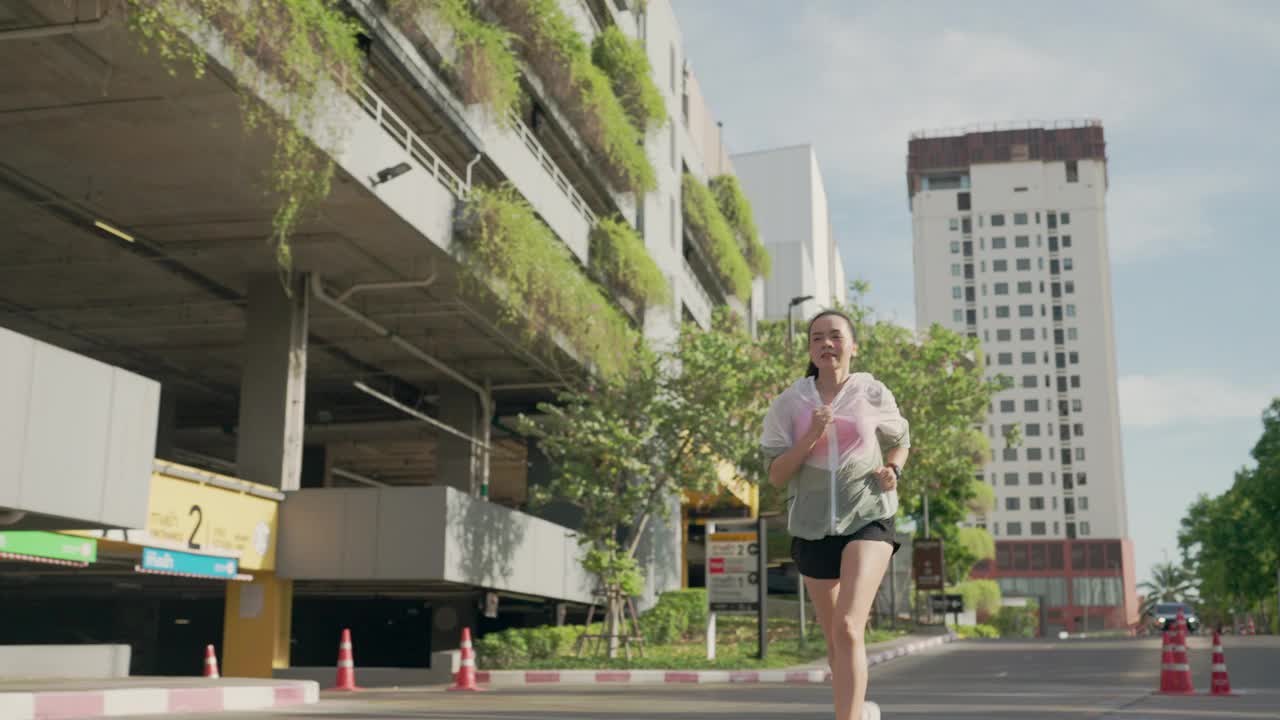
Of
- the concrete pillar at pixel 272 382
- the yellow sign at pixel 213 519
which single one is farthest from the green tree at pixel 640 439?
the yellow sign at pixel 213 519

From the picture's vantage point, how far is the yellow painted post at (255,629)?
2483 cm

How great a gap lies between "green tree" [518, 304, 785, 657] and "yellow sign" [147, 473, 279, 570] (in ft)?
17.6

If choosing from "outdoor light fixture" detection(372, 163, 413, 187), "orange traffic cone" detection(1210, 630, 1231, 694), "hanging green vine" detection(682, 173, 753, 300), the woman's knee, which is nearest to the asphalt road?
"orange traffic cone" detection(1210, 630, 1231, 694)

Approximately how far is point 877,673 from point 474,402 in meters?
16.0

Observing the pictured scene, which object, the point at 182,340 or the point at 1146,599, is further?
the point at 1146,599

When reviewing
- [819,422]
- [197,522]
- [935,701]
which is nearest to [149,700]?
[935,701]

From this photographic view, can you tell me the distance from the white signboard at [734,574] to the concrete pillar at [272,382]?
310 inches

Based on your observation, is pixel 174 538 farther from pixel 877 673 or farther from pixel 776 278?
pixel 776 278

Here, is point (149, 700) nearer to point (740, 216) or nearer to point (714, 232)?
point (714, 232)

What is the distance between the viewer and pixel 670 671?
23031 millimetres

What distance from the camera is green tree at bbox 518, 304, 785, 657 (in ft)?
89.3

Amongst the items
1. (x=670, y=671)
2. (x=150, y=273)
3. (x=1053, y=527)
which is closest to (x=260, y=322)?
(x=150, y=273)

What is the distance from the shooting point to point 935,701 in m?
13.0

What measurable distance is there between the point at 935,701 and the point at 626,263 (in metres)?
19.0
